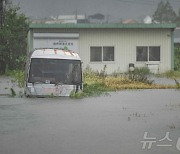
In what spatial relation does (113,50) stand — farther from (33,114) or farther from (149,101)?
(33,114)

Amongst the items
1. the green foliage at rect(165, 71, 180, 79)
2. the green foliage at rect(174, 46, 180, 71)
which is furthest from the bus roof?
the green foliage at rect(174, 46, 180, 71)

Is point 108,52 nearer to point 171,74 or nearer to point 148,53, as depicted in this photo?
point 148,53

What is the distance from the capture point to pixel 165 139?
8.60 meters

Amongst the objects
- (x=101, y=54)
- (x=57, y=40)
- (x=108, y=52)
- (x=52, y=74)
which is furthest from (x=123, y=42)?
(x=52, y=74)

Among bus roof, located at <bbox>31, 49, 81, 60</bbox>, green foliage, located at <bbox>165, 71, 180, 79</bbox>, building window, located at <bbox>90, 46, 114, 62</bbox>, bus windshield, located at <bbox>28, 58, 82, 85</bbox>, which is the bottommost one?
green foliage, located at <bbox>165, 71, 180, 79</bbox>

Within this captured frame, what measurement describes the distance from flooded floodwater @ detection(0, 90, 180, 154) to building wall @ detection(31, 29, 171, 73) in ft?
57.2

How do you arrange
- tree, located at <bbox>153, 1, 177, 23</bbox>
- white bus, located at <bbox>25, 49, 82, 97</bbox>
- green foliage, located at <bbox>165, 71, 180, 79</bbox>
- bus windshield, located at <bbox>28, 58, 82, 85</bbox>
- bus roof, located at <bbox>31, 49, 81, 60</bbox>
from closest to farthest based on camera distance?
white bus, located at <bbox>25, 49, 82, 97</bbox>
bus windshield, located at <bbox>28, 58, 82, 85</bbox>
bus roof, located at <bbox>31, 49, 81, 60</bbox>
green foliage, located at <bbox>165, 71, 180, 79</bbox>
tree, located at <bbox>153, 1, 177, 23</bbox>

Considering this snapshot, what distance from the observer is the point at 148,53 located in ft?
111

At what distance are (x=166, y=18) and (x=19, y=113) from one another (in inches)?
4900

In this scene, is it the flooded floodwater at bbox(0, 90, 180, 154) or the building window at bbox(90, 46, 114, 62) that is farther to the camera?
the building window at bbox(90, 46, 114, 62)

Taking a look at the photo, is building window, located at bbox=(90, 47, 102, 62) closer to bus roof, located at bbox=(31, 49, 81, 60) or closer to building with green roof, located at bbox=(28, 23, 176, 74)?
building with green roof, located at bbox=(28, 23, 176, 74)

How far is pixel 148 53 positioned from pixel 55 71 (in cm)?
1721

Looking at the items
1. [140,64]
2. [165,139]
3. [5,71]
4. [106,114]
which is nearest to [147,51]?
[140,64]

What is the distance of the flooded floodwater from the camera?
7.92 m
